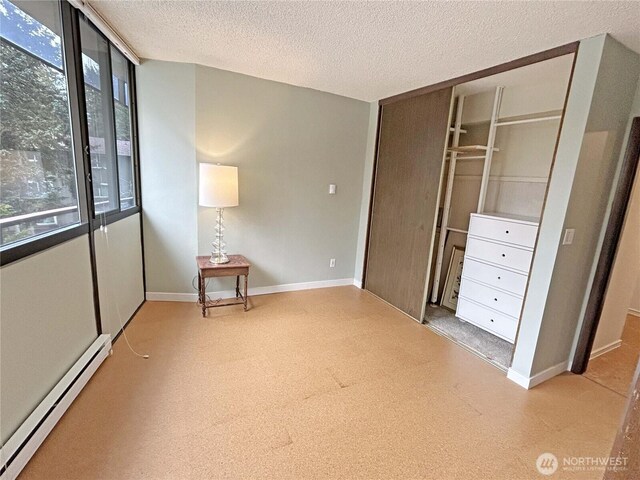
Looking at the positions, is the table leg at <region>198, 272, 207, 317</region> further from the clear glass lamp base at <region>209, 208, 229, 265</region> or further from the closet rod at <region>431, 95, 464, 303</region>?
the closet rod at <region>431, 95, 464, 303</region>

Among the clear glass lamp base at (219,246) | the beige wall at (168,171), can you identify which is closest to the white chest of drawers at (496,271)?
the clear glass lamp base at (219,246)

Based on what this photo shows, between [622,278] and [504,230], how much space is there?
932mm

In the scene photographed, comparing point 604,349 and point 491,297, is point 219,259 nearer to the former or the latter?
point 491,297

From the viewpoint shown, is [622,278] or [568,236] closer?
[568,236]

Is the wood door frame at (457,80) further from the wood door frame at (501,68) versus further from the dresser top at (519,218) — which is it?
the dresser top at (519,218)

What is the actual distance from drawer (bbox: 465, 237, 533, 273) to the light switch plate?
1.71 feet

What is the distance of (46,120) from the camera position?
160 centimetres

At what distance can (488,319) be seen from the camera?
2934mm

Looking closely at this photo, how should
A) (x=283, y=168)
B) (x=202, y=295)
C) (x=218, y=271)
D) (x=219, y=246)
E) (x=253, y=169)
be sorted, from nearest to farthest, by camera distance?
(x=218, y=271)
(x=202, y=295)
(x=219, y=246)
(x=253, y=169)
(x=283, y=168)

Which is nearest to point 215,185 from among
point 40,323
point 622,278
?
point 40,323

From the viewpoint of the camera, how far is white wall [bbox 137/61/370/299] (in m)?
2.88

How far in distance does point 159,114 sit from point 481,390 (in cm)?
348

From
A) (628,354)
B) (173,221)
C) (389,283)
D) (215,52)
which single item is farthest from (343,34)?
(628,354)

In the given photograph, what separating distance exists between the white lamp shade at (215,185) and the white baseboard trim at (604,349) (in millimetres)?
3423
